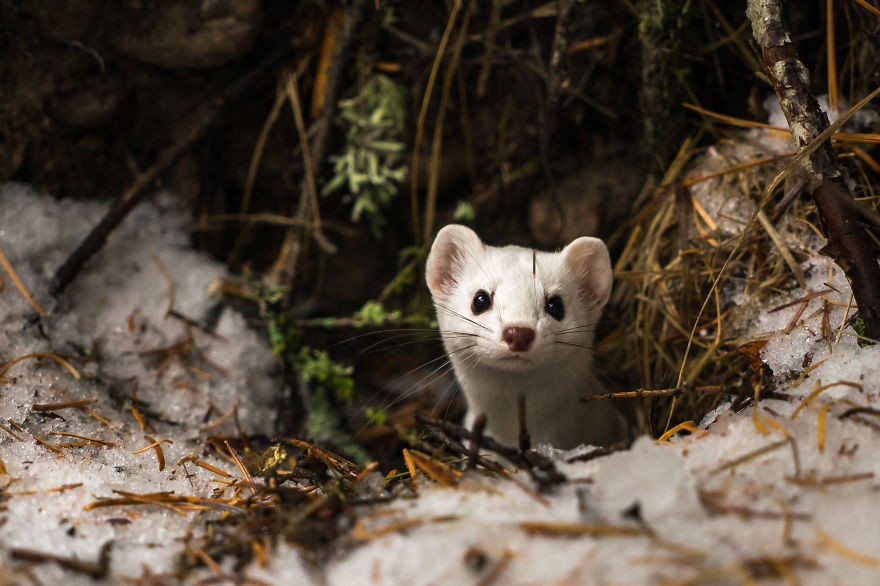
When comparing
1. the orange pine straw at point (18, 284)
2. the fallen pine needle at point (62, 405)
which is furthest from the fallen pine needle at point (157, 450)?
Result: the orange pine straw at point (18, 284)

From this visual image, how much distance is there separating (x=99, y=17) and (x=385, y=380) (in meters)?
2.34

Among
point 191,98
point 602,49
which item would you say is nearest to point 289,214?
point 191,98

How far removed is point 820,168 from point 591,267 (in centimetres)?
98

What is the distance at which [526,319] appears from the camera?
8.59 feet

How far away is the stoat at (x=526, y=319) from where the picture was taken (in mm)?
2730

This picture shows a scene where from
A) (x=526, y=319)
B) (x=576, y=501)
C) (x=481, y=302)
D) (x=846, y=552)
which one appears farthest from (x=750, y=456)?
(x=481, y=302)

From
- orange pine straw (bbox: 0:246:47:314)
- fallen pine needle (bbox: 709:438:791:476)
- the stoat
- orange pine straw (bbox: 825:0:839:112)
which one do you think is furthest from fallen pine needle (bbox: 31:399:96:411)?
orange pine straw (bbox: 825:0:839:112)

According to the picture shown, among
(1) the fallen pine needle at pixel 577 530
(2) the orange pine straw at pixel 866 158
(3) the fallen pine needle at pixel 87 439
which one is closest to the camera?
(1) the fallen pine needle at pixel 577 530

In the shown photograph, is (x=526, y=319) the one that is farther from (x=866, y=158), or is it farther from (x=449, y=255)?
(x=866, y=158)

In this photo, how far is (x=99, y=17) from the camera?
10.2ft

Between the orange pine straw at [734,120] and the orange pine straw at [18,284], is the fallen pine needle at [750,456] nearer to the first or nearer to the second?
the orange pine straw at [734,120]

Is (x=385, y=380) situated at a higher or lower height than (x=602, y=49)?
lower

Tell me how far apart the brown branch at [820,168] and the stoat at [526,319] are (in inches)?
34.2

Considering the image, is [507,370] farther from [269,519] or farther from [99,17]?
[99,17]
